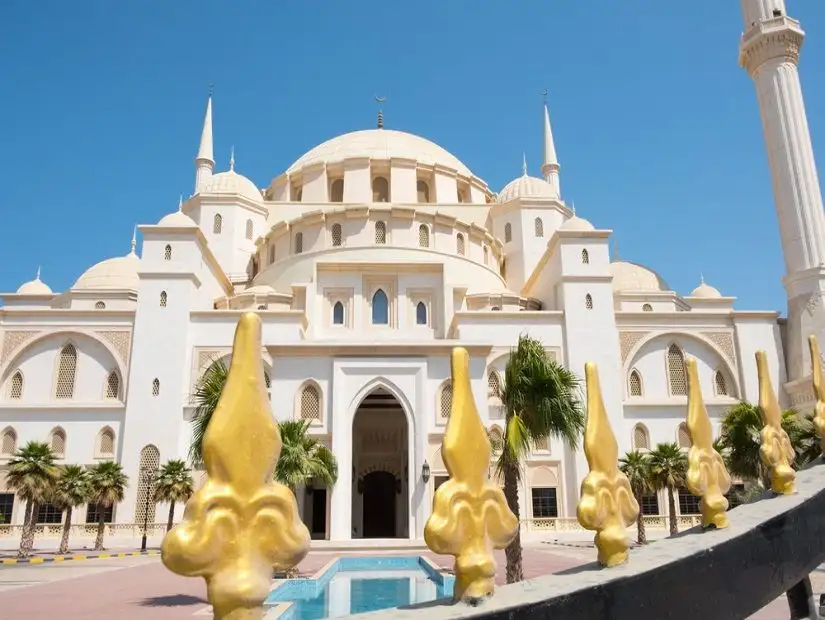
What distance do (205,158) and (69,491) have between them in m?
25.4

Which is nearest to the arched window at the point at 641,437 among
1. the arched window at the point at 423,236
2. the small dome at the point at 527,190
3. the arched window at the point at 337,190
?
the arched window at the point at 423,236

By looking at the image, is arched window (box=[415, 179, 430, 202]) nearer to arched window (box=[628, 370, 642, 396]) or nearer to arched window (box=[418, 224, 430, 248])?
arched window (box=[418, 224, 430, 248])

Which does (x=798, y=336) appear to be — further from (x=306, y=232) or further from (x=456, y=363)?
(x=456, y=363)

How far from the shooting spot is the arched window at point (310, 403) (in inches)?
992

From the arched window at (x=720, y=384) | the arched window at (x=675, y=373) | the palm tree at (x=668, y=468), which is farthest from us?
the arched window at (x=675, y=373)

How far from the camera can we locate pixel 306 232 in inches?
1346

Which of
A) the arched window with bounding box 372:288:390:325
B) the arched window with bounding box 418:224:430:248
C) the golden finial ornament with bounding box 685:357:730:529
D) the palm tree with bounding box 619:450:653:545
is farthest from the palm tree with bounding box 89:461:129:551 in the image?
the golden finial ornament with bounding box 685:357:730:529

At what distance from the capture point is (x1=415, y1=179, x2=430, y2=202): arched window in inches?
1634

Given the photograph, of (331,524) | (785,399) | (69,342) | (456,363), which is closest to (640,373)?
(785,399)

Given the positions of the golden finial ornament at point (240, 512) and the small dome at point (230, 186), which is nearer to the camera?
the golden finial ornament at point (240, 512)

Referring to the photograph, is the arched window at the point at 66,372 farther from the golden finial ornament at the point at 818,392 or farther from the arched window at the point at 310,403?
the golden finial ornament at the point at 818,392

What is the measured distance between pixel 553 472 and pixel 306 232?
658 inches

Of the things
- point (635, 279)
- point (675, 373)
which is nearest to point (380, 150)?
point (635, 279)

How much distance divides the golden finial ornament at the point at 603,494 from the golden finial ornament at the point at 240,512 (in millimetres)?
1404
